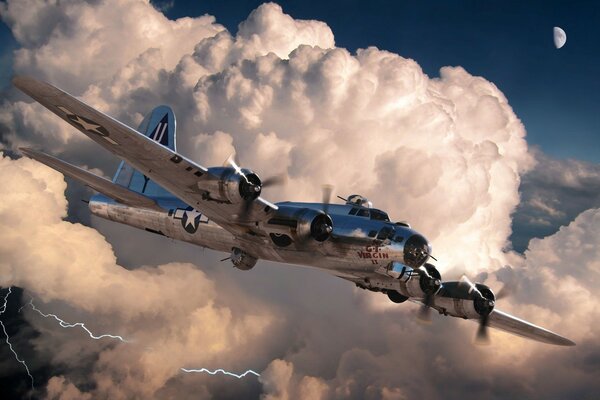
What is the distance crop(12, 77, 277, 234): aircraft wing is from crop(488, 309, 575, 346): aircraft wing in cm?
1786

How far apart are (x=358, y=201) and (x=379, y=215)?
1528 mm

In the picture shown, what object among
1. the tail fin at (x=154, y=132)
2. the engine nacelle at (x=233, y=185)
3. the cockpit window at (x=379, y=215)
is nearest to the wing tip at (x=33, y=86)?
the engine nacelle at (x=233, y=185)

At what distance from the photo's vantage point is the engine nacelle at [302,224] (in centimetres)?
2336

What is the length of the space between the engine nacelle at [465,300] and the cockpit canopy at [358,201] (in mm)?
8558

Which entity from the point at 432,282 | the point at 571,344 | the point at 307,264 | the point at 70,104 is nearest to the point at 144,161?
the point at 70,104

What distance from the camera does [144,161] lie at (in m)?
23.4

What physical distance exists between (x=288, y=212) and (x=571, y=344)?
66.8ft

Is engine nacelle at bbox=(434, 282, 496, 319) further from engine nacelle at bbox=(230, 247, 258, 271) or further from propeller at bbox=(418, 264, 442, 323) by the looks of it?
engine nacelle at bbox=(230, 247, 258, 271)

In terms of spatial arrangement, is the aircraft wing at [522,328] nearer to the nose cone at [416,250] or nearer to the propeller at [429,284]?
the propeller at [429,284]

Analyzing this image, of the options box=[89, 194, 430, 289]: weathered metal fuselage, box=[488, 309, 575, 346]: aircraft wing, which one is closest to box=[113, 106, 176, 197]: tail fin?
box=[89, 194, 430, 289]: weathered metal fuselage

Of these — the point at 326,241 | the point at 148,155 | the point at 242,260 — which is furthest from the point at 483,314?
the point at 148,155

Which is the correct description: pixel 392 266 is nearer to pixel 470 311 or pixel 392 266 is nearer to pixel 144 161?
pixel 470 311

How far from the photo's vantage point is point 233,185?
22.2m

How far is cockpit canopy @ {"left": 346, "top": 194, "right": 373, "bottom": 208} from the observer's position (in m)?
25.9
